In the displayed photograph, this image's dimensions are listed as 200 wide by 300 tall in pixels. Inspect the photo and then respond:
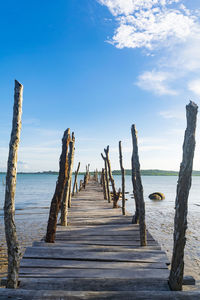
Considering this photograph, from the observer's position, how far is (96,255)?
3.86 m

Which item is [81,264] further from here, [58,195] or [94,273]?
[58,195]

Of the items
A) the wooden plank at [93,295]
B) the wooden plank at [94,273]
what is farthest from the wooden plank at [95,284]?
the wooden plank at [93,295]

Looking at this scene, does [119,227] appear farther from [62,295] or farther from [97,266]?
[62,295]

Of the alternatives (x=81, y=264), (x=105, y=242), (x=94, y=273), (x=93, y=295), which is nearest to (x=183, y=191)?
(x=93, y=295)

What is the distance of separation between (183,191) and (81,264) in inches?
80.5

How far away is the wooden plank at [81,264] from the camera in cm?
338

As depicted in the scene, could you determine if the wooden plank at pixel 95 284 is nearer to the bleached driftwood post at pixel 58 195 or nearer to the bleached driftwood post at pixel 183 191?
the bleached driftwood post at pixel 183 191

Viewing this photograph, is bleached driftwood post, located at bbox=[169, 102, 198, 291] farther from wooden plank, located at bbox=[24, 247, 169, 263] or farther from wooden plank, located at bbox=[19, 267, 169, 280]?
wooden plank, located at bbox=[24, 247, 169, 263]

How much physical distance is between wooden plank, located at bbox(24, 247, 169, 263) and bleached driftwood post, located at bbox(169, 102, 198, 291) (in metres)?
0.84

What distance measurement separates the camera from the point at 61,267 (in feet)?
10.9

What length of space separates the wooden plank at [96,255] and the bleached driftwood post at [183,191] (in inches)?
33.1

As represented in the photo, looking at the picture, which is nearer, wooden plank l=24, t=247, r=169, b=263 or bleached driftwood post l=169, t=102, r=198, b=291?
bleached driftwood post l=169, t=102, r=198, b=291

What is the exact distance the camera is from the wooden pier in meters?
2.53

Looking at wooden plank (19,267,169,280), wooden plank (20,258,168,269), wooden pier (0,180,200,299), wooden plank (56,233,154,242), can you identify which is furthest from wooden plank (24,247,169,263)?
wooden plank (56,233,154,242)
